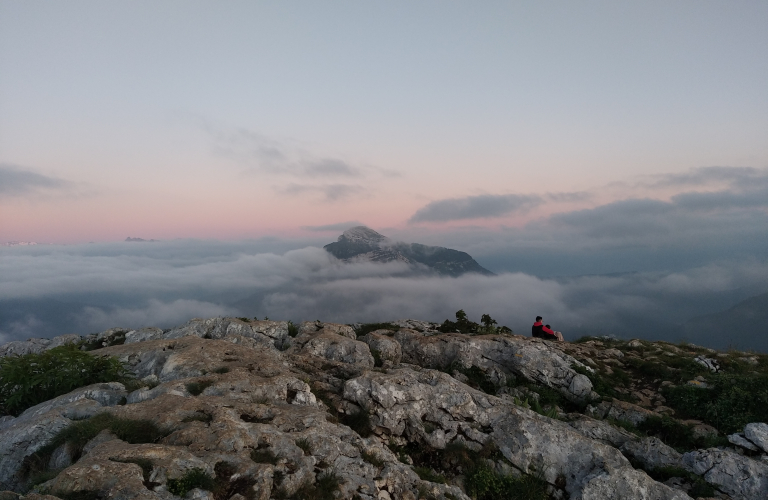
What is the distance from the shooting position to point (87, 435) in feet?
34.2

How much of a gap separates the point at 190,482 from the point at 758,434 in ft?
77.2

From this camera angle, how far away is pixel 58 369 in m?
15.9

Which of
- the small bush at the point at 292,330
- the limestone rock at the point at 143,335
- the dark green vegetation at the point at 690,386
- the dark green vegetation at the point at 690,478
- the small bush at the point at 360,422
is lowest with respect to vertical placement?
the dark green vegetation at the point at 690,386

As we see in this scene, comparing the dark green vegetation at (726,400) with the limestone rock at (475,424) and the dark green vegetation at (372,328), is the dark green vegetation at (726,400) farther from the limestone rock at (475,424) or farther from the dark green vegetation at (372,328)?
the dark green vegetation at (372,328)

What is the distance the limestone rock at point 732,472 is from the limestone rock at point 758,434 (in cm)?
158

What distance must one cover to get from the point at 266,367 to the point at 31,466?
28.3 feet

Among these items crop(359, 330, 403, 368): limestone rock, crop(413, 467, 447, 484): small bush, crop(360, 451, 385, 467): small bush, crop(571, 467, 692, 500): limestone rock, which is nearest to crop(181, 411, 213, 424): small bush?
crop(360, 451, 385, 467): small bush

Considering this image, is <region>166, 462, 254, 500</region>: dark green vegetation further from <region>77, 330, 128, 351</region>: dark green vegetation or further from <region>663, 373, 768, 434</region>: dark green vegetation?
<region>77, 330, 128, 351</region>: dark green vegetation

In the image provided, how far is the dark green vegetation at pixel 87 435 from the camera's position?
10195mm

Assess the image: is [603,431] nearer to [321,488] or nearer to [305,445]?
[321,488]

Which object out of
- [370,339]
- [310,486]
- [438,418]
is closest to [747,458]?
[438,418]

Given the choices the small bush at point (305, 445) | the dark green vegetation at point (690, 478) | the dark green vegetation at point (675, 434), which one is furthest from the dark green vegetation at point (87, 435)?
the dark green vegetation at point (675, 434)

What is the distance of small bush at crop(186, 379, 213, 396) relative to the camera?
14320 millimetres

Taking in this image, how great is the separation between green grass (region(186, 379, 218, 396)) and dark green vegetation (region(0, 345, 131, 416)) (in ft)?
16.3
